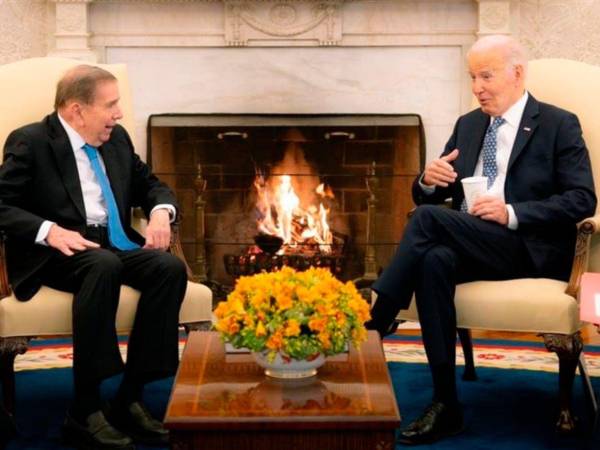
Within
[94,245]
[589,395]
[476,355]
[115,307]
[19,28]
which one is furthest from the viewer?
[19,28]

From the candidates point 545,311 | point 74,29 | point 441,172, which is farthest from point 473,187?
point 74,29

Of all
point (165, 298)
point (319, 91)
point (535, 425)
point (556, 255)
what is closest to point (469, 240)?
point (556, 255)

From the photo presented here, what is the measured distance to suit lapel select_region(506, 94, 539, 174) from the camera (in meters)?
3.80

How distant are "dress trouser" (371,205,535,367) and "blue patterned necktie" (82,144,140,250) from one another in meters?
0.80

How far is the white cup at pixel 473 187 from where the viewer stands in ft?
11.9

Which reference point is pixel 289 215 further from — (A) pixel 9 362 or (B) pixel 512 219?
(A) pixel 9 362

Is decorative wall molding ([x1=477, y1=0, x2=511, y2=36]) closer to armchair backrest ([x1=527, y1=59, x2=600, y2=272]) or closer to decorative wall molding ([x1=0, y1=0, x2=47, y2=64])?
armchair backrest ([x1=527, y1=59, x2=600, y2=272])

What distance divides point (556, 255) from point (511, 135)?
17.9 inches

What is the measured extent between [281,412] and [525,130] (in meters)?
1.57

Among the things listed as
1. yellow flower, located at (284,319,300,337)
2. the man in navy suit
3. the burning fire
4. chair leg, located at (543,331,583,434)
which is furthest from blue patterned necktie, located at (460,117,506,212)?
the burning fire

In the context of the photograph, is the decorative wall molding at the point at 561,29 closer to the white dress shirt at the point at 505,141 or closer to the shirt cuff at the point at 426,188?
the white dress shirt at the point at 505,141

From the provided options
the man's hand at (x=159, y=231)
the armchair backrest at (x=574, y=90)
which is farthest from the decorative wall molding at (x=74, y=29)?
the armchair backrest at (x=574, y=90)

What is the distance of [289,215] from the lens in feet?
19.1

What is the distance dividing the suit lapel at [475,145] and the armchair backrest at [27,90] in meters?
1.16
